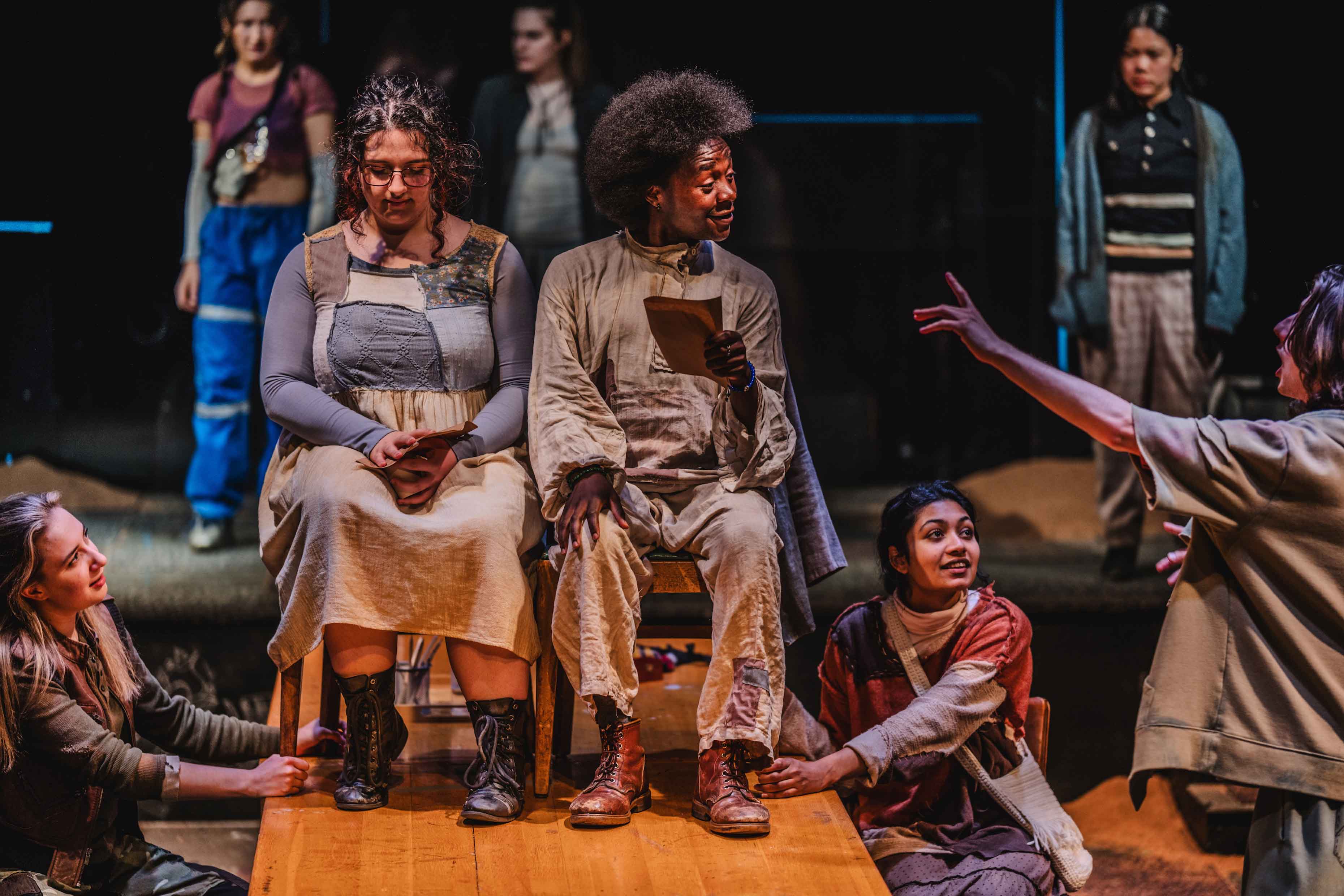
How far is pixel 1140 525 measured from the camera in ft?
20.4

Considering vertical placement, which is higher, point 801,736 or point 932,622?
point 932,622

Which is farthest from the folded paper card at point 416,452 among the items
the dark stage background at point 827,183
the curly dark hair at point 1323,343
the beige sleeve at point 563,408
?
the dark stage background at point 827,183

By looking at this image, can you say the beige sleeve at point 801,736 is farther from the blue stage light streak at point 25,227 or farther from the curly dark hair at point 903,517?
the blue stage light streak at point 25,227

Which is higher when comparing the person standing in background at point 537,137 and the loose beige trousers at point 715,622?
the person standing in background at point 537,137

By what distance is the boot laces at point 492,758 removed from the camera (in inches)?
126

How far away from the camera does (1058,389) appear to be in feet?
8.52

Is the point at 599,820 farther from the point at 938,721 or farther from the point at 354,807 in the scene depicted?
the point at 938,721

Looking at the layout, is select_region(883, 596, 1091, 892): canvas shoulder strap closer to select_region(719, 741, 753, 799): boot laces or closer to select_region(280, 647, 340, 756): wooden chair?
select_region(719, 741, 753, 799): boot laces

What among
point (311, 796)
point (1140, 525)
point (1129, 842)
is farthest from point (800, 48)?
point (311, 796)

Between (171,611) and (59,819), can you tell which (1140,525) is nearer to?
(171,611)

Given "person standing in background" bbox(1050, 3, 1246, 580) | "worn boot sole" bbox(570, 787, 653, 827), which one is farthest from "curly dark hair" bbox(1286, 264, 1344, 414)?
"person standing in background" bbox(1050, 3, 1246, 580)

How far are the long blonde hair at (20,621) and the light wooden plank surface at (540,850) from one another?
572 mm

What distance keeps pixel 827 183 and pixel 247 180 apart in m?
2.50

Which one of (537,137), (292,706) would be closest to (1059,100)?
(537,137)
